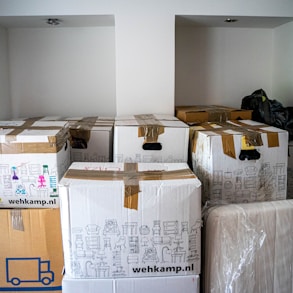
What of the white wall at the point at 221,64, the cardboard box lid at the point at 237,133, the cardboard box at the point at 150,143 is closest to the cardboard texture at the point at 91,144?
the cardboard box at the point at 150,143

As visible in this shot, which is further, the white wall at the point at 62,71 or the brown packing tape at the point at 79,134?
the white wall at the point at 62,71

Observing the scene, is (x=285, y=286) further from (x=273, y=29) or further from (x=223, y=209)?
(x=273, y=29)

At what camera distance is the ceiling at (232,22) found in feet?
8.32

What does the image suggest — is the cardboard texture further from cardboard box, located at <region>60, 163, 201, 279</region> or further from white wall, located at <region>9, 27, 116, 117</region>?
white wall, located at <region>9, 27, 116, 117</region>

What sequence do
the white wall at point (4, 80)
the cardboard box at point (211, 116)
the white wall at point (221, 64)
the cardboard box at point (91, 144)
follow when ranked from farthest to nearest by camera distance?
→ the white wall at point (221, 64), the white wall at point (4, 80), the cardboard box at point (211, 116), the cardboard box at point (91, 144)

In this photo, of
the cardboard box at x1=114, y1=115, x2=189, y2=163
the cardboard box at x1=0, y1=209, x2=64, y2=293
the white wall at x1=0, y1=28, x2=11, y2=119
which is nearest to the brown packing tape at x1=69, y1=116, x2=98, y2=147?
the cardboard box at x1=114, y1=115, x2=189, y2=163

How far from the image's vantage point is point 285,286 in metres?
1.58

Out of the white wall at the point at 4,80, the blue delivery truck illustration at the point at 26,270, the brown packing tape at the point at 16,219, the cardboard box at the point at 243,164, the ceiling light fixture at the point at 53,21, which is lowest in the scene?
the blue delivery truck illustration at the point at 26,270

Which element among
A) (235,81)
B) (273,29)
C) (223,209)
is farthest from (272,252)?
(273,29)

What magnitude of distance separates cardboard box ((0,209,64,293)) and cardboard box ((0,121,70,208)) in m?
0.06

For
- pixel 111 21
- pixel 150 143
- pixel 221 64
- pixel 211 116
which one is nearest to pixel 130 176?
pixel 150 143

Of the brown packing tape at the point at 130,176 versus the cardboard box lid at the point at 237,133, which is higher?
the cardboard box lid at the point at 237,133

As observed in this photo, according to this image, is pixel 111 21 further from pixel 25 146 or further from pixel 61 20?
pixel 25 146

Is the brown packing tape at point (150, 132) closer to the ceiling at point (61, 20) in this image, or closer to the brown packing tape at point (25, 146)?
the brown packing tape at point (25, 146)
